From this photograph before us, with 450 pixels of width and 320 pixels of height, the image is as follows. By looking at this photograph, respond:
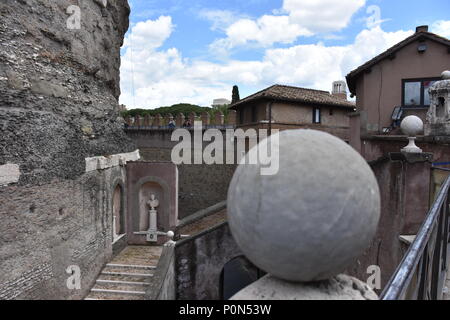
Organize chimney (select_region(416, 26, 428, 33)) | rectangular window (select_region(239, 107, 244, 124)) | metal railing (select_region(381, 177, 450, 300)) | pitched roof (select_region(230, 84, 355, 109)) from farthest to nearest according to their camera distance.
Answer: rectangular window (select_region(239, 107, 244, 124)), pitched roof (select_region(230, 84, 355, 109)), chimney (select_region(416, 26, 428, 33)), metal railing (select_region(381, 177, 450, 300))

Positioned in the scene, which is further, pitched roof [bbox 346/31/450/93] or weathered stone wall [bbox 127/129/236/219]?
weathered stone wall [bbox 127/129/236/219]

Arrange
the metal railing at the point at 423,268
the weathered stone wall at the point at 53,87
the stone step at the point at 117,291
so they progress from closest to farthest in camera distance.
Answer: the metal railing at the point at 423,268 < the weathered stone wall at the point at 53,87 < the stone step at the point at 117,291

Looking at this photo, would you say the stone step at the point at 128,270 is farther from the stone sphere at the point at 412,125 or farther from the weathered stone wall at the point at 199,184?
the stone sphere at the point at 412,125

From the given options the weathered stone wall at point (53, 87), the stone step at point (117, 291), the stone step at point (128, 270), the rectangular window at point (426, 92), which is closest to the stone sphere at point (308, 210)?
the weathered stone wall at point (53, 87)

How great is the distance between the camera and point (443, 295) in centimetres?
317

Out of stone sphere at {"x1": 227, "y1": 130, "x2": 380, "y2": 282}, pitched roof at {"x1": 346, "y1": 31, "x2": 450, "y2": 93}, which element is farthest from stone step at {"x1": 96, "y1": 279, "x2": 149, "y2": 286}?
pitched roof at {"x1": 346, "y1": 31, "x2": 450, "y2": 93}

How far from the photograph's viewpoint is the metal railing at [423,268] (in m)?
1.83

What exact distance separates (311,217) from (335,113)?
61.6 feet

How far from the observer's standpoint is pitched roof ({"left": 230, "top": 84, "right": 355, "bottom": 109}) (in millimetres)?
16500

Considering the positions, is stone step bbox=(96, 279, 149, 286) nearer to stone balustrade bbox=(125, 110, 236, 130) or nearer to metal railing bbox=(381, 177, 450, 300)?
metal railing bbox=(381, 177, 450, 300)

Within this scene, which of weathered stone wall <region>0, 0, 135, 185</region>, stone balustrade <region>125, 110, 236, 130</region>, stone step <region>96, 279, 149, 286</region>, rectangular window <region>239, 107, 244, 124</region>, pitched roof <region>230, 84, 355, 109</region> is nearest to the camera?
weathered stone wall <region>0, 0, 135, 185</region>

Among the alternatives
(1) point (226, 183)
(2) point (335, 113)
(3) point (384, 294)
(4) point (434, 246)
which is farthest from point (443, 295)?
(2) point (335, 113)

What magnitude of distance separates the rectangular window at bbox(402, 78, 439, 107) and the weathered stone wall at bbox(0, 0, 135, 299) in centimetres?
1282

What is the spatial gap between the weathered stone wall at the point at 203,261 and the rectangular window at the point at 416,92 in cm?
998
